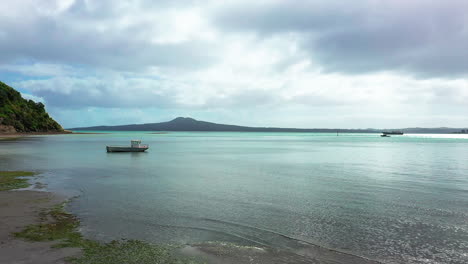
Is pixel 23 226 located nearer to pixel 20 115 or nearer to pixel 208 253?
pixel 208 253

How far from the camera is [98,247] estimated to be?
11.9m

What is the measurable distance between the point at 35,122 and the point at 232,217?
7610 inches

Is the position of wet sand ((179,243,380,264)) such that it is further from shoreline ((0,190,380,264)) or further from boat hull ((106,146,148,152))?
boat hull ((106,146,148,152))

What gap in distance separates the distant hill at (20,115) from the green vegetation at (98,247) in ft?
521

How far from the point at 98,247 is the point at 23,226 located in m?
4.66

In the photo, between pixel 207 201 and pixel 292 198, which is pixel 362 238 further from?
pixel 207 201

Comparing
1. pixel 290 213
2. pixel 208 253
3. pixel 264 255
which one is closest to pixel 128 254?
pixel 208 253

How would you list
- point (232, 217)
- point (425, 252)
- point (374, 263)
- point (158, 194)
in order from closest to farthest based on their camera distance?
1. point (374, 263)
2. point (425, 252)
3. point (232, 217)
4. point (158, 194)

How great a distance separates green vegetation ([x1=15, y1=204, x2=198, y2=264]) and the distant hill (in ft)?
521

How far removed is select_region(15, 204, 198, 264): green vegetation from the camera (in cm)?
1073

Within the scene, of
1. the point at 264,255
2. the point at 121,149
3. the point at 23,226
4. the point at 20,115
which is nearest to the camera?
the point at 264,255

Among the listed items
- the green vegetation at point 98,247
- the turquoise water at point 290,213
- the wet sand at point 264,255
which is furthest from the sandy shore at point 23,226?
the wet sand at point 264,255

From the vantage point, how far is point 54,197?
21.0 meters

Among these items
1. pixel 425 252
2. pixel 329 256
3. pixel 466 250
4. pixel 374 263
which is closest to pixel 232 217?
pixel 329 256
